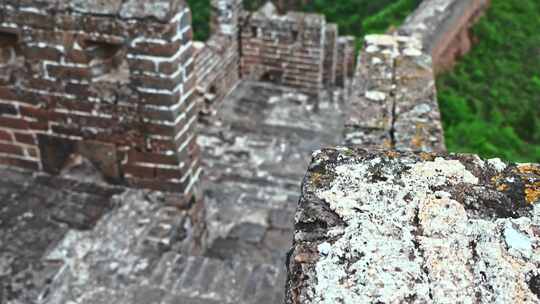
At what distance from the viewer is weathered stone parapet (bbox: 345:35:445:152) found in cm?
380

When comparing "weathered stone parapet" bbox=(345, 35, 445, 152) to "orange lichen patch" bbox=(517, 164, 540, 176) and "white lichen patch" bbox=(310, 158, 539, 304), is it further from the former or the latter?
"white lichen patch" bbox=(310, 158, 539, 304)

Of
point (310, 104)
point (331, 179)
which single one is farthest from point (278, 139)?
point (331, 179)

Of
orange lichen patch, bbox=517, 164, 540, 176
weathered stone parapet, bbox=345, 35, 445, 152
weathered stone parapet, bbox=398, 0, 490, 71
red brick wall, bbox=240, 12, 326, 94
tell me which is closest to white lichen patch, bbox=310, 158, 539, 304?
orange lichen patch, bbox=517, 164, 540, 176

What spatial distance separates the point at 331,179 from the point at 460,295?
0.48 metres

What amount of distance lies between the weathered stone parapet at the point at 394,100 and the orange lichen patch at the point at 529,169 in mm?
1611

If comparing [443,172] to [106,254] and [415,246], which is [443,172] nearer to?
[415,246]

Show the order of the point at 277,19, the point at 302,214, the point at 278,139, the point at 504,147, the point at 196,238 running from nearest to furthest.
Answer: the point at 302,214, the point at 196,238, the point at 504,147, the point at 278,139, the point at 277,19

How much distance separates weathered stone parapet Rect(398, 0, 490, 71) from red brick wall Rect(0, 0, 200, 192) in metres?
4.81

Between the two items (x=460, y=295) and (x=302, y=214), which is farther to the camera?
(x=302, y=214)

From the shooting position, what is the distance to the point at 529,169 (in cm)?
159

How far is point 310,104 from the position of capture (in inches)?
Answer: 398

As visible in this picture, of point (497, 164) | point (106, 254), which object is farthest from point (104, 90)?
point (497, 164)

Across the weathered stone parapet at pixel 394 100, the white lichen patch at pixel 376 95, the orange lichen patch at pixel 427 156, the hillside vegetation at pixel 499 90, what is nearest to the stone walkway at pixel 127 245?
the weathered stone parapet at pixel 394 100

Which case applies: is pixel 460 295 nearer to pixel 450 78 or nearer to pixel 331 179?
pixel 331 179
